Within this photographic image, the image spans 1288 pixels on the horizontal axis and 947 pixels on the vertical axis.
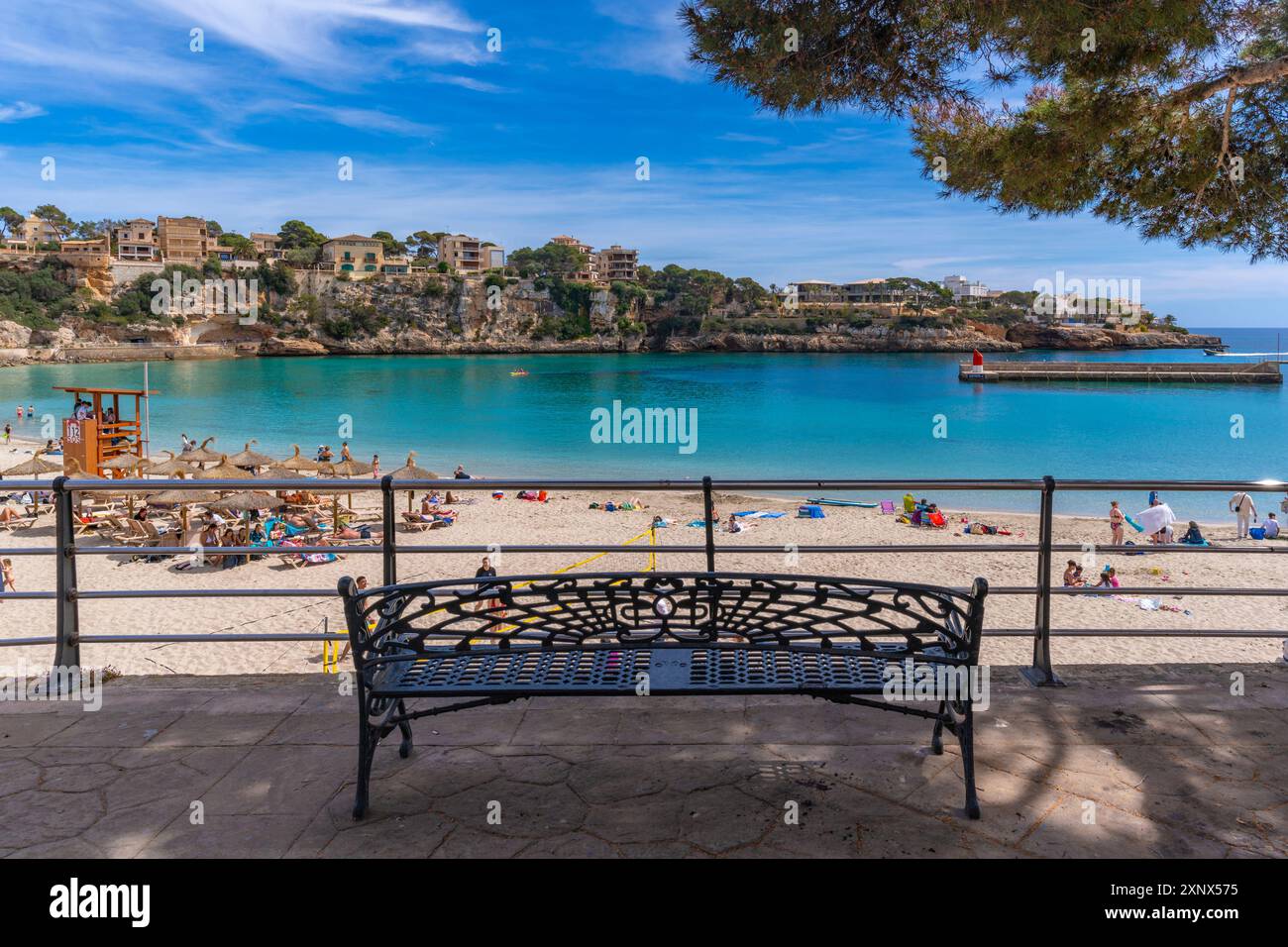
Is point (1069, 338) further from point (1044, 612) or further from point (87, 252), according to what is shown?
point (1044, 612)

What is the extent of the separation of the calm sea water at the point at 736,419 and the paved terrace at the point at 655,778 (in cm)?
2417

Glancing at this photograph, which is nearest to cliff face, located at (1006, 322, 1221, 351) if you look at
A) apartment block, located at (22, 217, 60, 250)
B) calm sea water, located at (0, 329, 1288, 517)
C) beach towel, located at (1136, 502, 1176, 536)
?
calm sea water, located at (0, 329, 1288, 517)

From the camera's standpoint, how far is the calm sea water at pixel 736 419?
36.7m

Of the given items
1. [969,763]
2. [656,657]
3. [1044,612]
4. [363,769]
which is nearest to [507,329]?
[1044,612]

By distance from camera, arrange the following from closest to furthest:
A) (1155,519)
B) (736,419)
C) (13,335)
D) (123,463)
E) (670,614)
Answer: (670,614)
(1155,519)
(123,463)
(736,419)
(13,335)

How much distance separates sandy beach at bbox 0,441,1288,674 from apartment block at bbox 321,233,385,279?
113 metres

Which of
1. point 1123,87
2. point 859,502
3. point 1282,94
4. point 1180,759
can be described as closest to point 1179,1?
point 1123,87

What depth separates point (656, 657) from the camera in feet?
8.64

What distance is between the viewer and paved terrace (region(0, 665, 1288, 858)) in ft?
7.52

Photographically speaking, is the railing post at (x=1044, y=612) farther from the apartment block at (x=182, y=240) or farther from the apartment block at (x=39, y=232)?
the apartment block at (x=39, y=232)

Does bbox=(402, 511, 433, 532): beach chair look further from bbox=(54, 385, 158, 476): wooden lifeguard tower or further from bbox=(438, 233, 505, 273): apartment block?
bbox=(438, 233, 505, 273): apartment block

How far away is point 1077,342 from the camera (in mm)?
132500

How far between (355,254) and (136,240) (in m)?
28.6

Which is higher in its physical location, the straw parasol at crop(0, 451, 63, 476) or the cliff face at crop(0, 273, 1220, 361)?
the cliff face at crop(0, 273, 1220, 361)
